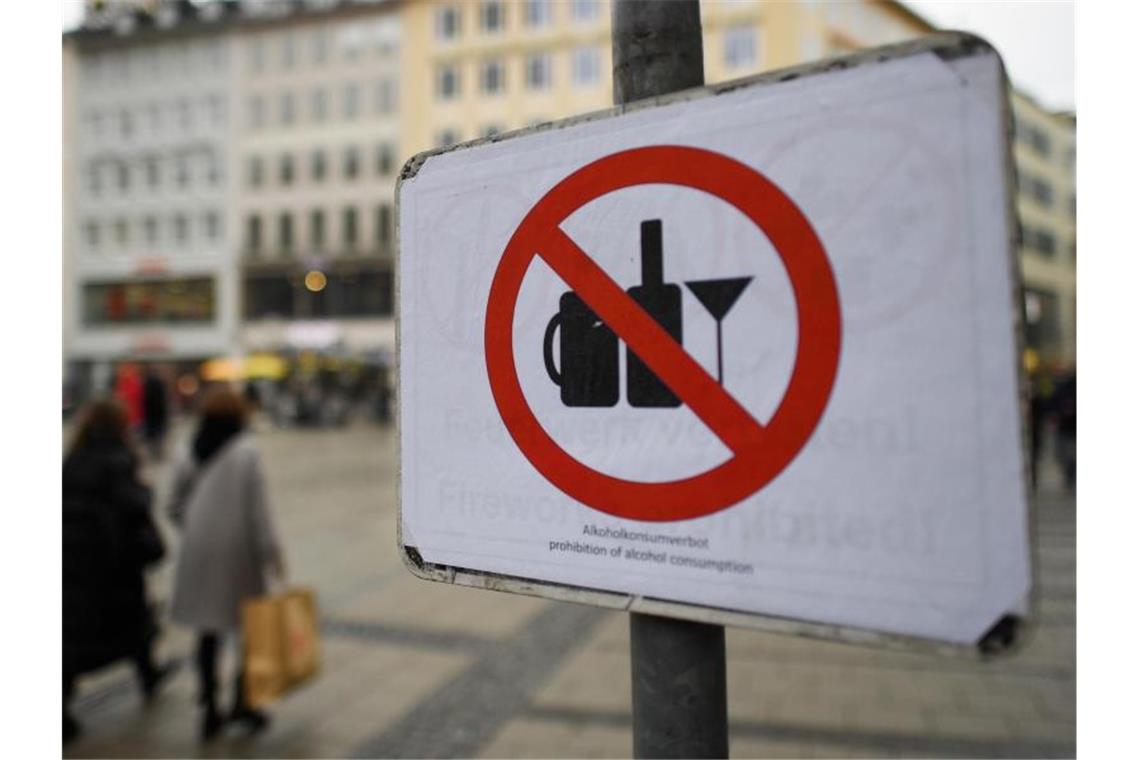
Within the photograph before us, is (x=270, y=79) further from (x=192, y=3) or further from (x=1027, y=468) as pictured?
(x=1027, y=468)

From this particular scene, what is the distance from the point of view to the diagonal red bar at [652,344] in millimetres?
1056

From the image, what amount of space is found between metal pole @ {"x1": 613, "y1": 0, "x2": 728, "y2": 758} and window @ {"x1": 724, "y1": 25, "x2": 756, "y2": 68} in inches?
1378

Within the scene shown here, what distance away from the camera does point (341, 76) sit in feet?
141

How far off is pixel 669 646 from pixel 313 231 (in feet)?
148

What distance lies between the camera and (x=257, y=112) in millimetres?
44281

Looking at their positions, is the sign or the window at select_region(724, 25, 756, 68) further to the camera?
the window at select_region(724, 25, 756, 68)

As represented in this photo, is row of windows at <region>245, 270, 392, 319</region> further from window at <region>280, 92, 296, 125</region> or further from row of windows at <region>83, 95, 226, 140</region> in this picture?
row of windows at <region>83, 95, 226, 140</region>

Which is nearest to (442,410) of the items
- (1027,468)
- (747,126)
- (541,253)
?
(541,253)

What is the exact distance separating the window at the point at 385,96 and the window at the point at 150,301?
12594mm

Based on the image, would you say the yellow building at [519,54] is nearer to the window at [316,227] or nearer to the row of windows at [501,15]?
the row of windows at [501,15]

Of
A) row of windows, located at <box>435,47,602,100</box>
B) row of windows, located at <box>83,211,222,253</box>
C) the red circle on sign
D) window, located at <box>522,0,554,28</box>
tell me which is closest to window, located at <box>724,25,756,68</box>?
row of windows, located at <box>435,47,602,100</box>

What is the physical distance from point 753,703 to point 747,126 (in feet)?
13.3

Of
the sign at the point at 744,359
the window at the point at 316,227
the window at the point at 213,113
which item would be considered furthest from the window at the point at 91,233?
the sign at the point at 744,359

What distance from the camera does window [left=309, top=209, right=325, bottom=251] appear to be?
43438mm
